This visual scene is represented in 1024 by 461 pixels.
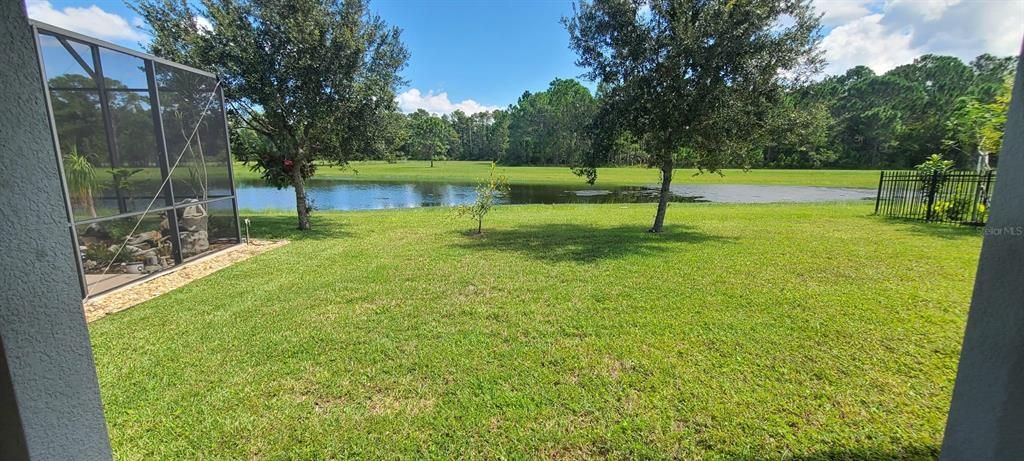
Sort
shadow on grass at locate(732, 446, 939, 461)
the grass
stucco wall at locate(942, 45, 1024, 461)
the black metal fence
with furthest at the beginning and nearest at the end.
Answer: the black metal fence, the grass, shadow on grass at locate(732, 446, 939, 461), stucco wall at locate(942, 45, 1024, 461)

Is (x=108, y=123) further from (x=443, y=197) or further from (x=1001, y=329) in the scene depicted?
(x=443, y=197)

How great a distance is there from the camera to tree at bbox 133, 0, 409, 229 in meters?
8.40

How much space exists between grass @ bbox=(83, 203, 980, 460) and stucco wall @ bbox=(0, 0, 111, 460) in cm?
113

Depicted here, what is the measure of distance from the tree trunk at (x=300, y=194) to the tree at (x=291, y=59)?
49mm

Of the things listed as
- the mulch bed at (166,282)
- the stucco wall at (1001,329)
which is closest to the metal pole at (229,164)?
the mulch bed at (166,282)

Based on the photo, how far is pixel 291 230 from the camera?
414 inches

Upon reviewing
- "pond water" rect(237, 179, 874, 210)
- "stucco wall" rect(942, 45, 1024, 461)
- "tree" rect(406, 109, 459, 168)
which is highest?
"tree" rect(406, 109, 459, 168)

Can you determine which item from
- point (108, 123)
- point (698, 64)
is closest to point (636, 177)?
point (698, 64)

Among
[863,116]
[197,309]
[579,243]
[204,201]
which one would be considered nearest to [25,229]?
[197,309]

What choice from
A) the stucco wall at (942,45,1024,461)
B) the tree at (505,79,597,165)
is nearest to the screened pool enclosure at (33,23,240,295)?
the stucco wall at (942,45,1024,461)

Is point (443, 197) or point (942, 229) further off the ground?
point (942, 229)

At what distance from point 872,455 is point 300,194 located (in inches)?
441

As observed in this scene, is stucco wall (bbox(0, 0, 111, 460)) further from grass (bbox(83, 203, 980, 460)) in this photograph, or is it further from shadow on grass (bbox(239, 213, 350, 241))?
shadow on grass (bbox(239, 213, 350, 241))

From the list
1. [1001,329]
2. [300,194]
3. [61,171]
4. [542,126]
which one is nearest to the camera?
Result: [1001,329]
